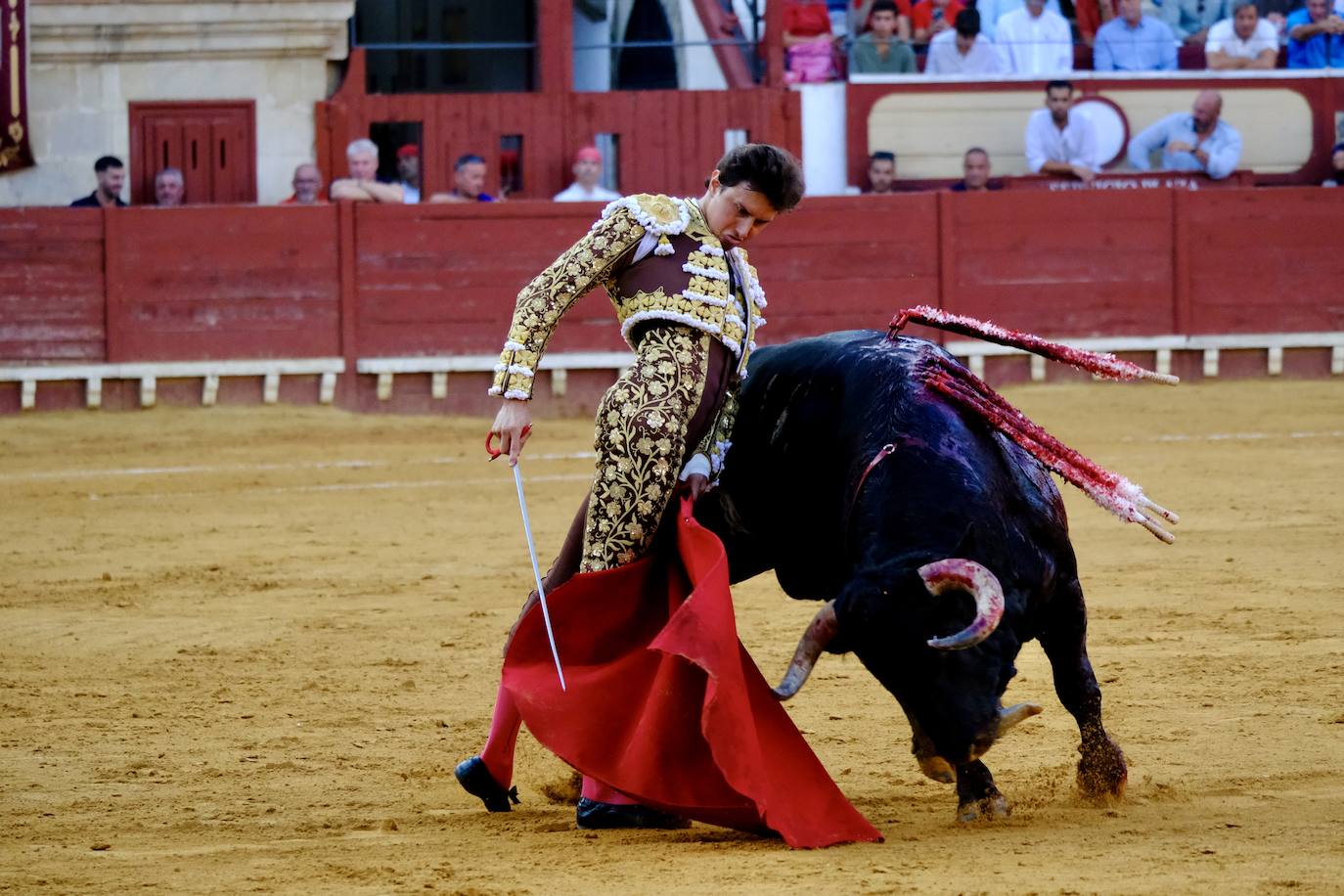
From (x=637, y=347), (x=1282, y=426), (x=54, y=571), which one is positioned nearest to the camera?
(x=637, y=347)

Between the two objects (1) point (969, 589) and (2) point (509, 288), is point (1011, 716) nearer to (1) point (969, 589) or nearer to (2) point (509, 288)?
(1) point (969, 589)

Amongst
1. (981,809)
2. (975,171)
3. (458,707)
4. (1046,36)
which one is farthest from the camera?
(1046,36)

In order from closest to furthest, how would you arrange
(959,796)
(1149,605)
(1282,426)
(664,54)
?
(959,796) < (1149,605) < (1282,426) < (664,54)

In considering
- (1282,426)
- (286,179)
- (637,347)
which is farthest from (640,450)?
(286,179)

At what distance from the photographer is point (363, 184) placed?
10.3 m

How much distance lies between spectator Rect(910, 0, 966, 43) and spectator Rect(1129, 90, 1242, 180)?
133 cm

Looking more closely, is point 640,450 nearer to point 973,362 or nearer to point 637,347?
point 637,347

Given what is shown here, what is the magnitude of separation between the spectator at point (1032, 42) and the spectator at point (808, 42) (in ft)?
3.39

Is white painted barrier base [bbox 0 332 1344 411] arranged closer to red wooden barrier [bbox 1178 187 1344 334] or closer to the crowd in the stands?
red wooden barrier [bbox 1178 187 1344 334]

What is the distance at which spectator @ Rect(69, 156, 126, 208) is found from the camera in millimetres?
10039

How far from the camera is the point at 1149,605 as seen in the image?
491 centimetres

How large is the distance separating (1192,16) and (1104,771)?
9.75m

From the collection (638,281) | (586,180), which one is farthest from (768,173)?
(586,180)

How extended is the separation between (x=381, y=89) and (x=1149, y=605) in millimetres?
9336
